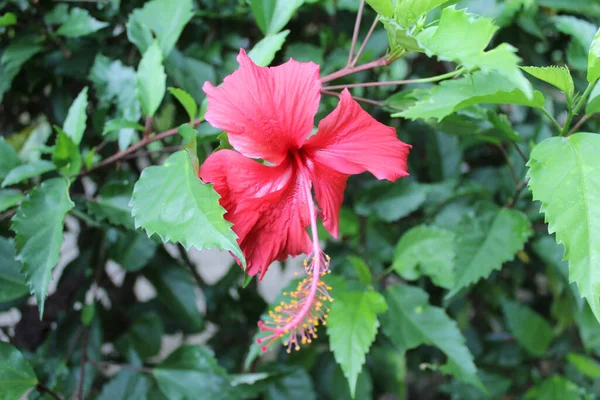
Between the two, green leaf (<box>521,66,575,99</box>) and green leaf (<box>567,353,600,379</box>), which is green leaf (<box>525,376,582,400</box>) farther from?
green leaf (<box>521,66,575,99</box>)

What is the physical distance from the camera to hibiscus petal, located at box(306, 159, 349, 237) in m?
0.47

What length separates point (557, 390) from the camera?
94 centimetres

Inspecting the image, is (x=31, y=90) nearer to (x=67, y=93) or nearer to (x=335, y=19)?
(x=67, y=93)

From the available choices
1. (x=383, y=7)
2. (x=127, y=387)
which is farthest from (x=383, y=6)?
(x=127, y=387)

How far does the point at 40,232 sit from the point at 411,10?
424 millimetres

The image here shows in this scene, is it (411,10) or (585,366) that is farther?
(585,366)

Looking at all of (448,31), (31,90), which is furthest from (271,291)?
(448,31)

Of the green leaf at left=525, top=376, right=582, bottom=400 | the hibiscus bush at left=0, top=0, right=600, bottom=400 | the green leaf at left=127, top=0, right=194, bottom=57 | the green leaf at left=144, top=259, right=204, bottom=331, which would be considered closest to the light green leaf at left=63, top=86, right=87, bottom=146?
the hibiscus bush at left=0, top=0, right=600, bottom=400

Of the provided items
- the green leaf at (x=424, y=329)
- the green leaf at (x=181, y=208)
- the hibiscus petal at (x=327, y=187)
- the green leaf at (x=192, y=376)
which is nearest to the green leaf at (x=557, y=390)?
the green leaf at (x=424, y=329)

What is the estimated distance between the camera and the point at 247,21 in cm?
94

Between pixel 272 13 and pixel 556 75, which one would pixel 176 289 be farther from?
pixel 556 75

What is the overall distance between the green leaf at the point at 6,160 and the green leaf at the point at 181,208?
0.26 metres

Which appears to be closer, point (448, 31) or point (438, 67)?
point (448, 31)

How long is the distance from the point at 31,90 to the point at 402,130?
2.17ft
